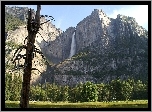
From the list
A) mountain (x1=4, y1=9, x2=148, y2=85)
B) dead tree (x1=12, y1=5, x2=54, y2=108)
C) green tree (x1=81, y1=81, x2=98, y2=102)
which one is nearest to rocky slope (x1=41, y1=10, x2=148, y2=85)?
mountain (x1=4, y1=9, x2=148, y2=85)

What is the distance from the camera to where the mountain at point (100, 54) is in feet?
438

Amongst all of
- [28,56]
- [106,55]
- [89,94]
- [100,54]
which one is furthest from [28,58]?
[100,54]

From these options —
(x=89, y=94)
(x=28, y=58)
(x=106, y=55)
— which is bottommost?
(x=89, y=94)

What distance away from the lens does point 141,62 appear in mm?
128500

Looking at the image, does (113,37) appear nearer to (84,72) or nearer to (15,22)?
(84,72)

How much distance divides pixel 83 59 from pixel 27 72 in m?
142

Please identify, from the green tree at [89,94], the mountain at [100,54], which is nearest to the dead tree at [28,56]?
the green tree at [89,94]

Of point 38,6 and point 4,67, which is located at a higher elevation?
point 38,6

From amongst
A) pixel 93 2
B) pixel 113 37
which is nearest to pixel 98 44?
pixel 113 37

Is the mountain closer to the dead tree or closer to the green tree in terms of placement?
the green tree

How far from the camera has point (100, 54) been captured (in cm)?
14638

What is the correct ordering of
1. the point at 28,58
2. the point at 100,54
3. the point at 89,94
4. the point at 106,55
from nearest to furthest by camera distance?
the point at 28,58, the point at 89,94, the point at 106,55, the point at 100,54

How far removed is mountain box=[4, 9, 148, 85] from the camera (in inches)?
5256

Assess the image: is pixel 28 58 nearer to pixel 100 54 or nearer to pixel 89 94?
pixel 89 94
